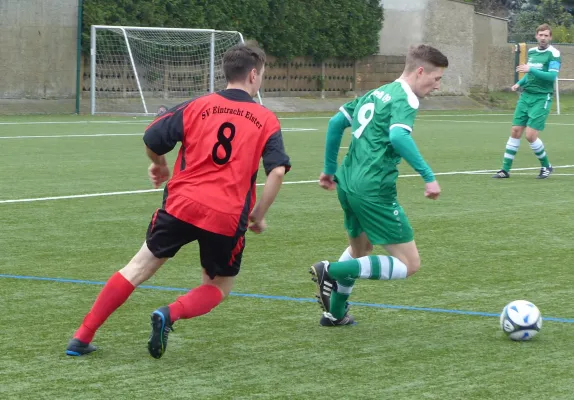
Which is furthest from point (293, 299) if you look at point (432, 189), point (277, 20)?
point (277, 20)

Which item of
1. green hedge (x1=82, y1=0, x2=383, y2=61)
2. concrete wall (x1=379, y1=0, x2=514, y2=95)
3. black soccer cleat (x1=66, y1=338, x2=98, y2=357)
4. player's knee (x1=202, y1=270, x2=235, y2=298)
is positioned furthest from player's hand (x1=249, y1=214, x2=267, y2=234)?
concrete wall (x1=379, y1=0, x2=514, y2=95)

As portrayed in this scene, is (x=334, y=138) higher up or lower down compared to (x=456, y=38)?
higher up

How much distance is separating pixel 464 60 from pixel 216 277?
36.2 m

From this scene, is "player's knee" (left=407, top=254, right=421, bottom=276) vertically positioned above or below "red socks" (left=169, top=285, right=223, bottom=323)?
above

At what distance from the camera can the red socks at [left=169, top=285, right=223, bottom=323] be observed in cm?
529

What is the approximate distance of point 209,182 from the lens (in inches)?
205

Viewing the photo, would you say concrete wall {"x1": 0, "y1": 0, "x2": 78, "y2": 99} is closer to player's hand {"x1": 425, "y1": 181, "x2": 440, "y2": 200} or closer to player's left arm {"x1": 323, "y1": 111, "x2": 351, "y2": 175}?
player's left arm {"x1": 323, "y1": 111, "x2": 351, "y2": 175}

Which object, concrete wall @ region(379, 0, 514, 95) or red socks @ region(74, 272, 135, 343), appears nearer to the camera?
red socks @ region(74, 272, 135, 343)

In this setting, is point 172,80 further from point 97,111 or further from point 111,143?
point 111,143

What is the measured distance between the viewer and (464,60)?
4066 cm

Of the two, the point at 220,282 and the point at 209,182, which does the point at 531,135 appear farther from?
the point at 209,182

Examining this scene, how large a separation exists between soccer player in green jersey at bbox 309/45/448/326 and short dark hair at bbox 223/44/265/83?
863mm

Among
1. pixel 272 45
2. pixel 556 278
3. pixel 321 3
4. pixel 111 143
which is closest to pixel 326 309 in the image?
pixel 556 278

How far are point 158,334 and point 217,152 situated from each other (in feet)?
2.84
